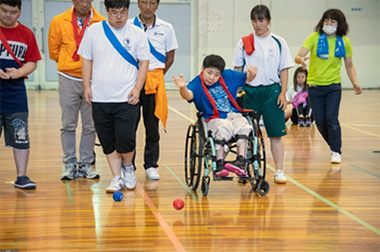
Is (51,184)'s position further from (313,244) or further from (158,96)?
(313,244)

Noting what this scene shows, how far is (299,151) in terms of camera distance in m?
6.30

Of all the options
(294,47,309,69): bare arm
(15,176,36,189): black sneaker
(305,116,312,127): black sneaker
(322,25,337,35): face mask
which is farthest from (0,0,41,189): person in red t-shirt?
(305,116,312,127): black sneaker

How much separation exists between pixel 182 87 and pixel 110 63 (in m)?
0.51

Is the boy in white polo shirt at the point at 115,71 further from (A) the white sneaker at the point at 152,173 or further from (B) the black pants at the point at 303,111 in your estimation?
(B) the black pants at the point at 303,111

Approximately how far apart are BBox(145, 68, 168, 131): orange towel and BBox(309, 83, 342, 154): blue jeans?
5.19 feet

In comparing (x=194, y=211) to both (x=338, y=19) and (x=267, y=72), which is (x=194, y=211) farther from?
(x=338, y=19)

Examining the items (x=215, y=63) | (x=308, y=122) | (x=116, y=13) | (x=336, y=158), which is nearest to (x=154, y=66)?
(x=215, y=63)

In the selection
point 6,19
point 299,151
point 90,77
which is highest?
point 6,19

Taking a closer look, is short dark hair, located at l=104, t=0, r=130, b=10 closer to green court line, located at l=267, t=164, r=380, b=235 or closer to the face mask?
green court line, located at l=267, t=164, r=380, b=235

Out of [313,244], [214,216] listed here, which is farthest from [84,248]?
[313,244]

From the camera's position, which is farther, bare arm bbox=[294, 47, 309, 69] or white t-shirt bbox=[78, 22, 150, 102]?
bare arm bbox=[294, 47, 309, 69]

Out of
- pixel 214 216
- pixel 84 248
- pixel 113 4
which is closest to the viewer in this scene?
pixel 84 248

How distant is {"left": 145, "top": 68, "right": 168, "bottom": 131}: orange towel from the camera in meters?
4.68

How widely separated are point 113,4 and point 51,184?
1.46 metres
